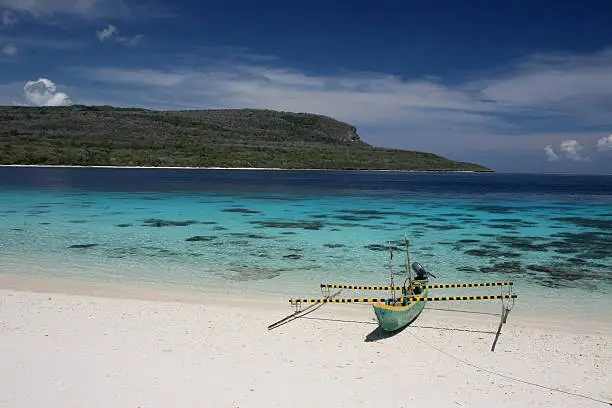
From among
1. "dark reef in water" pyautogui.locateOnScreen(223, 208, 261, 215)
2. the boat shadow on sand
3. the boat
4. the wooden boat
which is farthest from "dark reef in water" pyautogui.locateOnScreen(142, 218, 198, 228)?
the wooden boat

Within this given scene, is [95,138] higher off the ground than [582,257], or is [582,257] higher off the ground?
[95,138]

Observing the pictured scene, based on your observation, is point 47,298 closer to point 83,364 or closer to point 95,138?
point 83,364

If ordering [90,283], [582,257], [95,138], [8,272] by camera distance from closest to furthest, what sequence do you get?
[90,283] < [8,272] < [582,257] < [95,138]

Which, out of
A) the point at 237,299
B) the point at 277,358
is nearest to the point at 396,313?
the point at 277,358

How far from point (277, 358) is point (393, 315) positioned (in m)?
3.54

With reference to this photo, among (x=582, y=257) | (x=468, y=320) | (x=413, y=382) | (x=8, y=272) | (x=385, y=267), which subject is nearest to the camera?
(x=413, y=382)

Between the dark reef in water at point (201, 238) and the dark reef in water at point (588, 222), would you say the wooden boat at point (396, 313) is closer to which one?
the dark reef in water at point (201, 238)

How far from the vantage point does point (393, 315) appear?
13781mm

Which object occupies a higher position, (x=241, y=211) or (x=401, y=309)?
(x=401, y=309)

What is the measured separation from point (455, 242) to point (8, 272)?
79.3 ft

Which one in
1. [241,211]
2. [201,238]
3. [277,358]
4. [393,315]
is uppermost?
[393,315]

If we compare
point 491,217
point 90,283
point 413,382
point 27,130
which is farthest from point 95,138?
point 413,382

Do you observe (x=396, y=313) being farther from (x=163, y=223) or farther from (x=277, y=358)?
(x=163, y=223)

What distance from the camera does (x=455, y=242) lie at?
1236 inches
